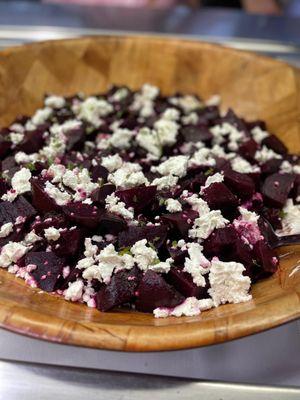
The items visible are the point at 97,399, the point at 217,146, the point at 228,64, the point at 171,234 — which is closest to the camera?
the point at 97,399

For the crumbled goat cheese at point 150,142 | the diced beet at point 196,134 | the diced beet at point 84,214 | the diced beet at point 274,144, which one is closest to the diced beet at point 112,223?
the diced beet at point 84,214

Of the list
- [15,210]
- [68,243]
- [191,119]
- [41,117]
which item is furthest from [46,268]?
[191,119]

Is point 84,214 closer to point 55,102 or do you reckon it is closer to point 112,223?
point 112,223

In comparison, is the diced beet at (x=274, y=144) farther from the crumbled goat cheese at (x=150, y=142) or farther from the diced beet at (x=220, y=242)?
the diced beet at (x=220, y=242)

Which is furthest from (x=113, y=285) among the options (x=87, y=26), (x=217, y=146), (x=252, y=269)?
(x=87, y=26)

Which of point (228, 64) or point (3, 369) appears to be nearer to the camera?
point (3, 369)

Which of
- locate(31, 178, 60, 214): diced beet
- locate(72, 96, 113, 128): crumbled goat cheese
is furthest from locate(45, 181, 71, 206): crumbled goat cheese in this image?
locate(72, 96, 113, 128): crumbled goat cheese

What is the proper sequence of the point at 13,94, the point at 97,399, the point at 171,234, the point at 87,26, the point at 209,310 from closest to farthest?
the point at 97,399
the point at 209,310
the point at 171,234
the point at 13,94
the point at 87,26

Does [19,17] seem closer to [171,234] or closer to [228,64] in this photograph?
[228,64]
